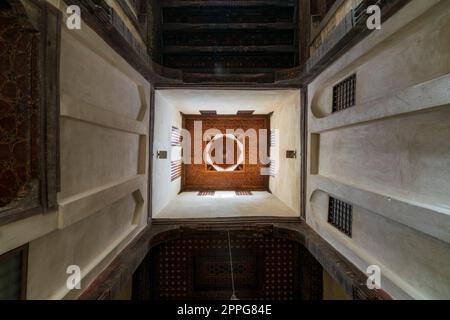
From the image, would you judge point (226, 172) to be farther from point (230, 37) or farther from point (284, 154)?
point (230, 37)

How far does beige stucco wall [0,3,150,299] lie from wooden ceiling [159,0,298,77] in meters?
1.95

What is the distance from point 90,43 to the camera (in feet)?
8.70

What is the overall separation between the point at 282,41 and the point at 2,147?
545cm

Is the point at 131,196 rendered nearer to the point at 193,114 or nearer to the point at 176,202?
the point at 176,202

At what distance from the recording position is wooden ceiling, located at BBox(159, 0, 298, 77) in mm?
5309

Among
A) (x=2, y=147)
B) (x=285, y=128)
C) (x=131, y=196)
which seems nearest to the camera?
(x=2, y=147)

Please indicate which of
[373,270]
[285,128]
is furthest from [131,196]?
[285,128]

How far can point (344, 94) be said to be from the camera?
3.51 metres

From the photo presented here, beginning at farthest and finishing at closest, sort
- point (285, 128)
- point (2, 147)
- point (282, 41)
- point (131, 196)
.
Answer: point (285, 128) → point (282, 41) → point (131, 196) → point (2, 147)

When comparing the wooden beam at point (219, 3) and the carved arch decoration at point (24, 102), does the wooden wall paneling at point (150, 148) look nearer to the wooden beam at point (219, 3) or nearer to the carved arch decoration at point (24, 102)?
the wooden beam at point (219, 3)

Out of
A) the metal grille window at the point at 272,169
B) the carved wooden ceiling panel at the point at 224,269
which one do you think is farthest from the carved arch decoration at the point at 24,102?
the metal grille window at the point at 272,169

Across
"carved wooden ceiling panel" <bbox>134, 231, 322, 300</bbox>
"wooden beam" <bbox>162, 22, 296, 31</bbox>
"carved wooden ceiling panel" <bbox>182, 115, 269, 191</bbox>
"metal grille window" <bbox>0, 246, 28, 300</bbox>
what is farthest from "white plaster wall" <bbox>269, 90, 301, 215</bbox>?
"metal grille window" <bbox>0, 246, 28, 300</bbox>

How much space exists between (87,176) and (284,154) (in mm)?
4705

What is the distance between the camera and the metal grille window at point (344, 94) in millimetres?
3271
